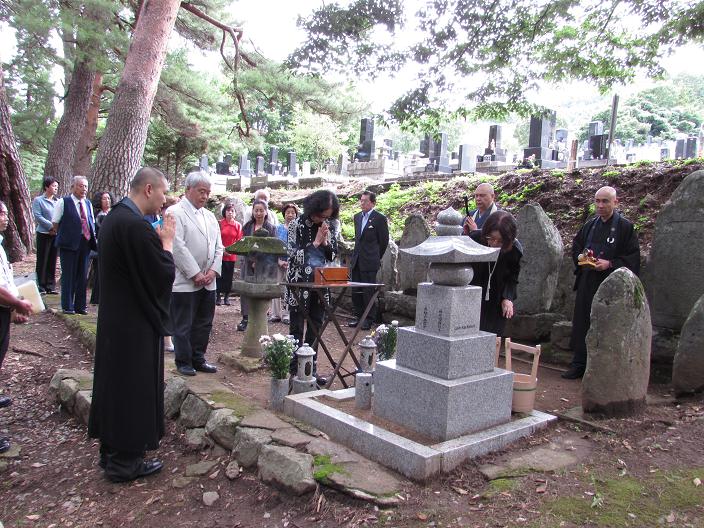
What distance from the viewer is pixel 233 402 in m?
4.14

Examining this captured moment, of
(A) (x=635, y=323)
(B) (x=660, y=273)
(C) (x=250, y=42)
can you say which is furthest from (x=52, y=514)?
(C) (x=250, y=42)

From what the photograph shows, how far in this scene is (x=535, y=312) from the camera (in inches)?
235

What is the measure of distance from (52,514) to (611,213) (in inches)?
205

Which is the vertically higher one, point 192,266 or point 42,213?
point 42,213

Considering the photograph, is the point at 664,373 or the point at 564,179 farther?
the point at 564,179

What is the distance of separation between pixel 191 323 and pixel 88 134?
12.2 metres

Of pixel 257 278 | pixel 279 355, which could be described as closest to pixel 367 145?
pixel 257 278

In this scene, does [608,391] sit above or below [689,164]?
below

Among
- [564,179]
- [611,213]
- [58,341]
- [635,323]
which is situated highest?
[564,179]

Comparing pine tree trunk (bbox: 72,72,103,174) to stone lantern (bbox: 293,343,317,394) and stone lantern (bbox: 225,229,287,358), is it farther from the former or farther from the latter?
stone lantern (bbox: 293,343,317,394)

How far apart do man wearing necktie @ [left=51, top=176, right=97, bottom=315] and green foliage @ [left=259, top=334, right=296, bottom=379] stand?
3843mm

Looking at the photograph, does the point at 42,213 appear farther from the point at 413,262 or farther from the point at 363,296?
the point at 413,262

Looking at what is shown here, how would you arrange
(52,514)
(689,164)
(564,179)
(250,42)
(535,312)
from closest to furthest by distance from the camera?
1. (52,514)
2. (535,312)
3. (689,164)
4. (564,179)
5. (250,42)

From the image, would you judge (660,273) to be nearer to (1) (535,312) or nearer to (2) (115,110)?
(1) (535,312)
